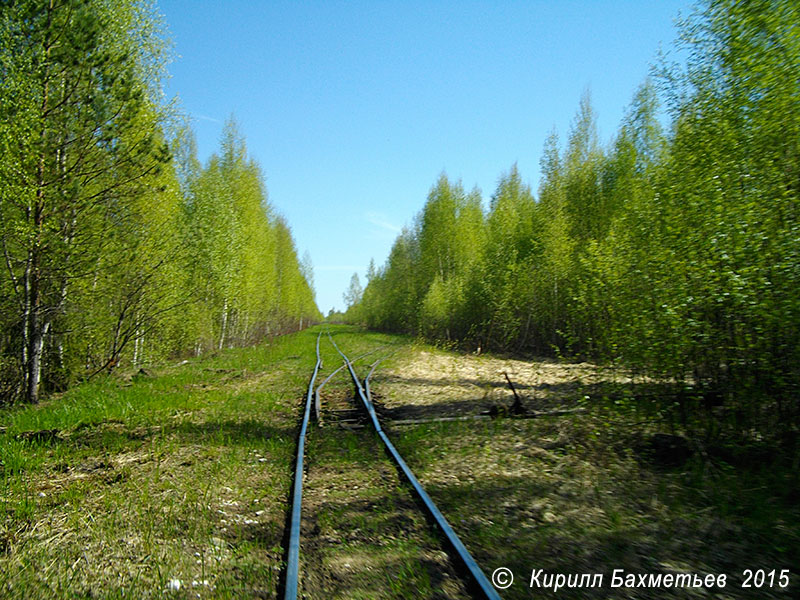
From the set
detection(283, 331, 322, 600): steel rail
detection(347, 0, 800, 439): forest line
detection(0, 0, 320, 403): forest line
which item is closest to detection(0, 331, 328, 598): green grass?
detection(283, 331, 322, 600): steel rail

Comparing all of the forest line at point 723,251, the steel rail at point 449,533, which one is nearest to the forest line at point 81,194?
the steel rail at point 449,533

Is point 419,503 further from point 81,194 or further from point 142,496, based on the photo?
point 81,194

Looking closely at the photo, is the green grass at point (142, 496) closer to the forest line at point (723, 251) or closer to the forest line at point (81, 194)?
the forest line at point (81, 194)

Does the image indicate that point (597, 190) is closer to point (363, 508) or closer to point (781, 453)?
point (781, 453)

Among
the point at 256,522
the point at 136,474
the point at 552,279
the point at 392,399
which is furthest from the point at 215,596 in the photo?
the point at 552,279

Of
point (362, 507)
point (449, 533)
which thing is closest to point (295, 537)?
point (362, 507)

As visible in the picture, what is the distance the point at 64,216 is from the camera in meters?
10.5

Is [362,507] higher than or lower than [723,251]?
lower

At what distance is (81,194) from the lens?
10422 mm

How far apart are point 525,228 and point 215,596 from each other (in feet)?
89.0

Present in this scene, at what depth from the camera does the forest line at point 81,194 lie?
959 cm

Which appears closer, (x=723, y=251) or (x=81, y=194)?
(x=723, y=251)

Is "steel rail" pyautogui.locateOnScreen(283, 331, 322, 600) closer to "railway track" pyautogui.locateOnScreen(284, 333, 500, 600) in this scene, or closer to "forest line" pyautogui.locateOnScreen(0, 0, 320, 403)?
"railway track" pyautogui.locateOnScreen(284, 333, 500, 600)

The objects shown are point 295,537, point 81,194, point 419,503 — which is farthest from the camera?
point 81,194
